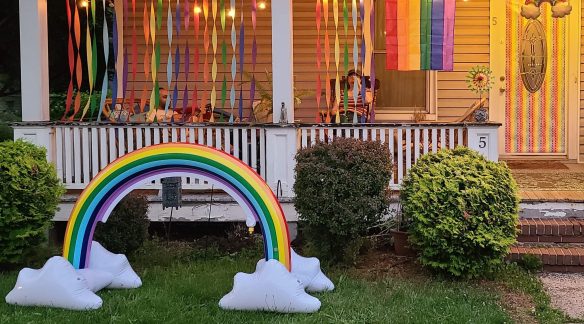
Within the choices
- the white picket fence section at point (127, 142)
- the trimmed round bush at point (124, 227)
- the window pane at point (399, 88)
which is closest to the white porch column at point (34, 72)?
the white picket fence section at point (127, 142)

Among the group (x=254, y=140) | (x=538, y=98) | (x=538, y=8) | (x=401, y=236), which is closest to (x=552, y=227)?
(x=401, y=236)

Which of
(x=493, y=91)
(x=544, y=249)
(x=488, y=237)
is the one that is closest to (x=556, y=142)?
(x=493, y=91)

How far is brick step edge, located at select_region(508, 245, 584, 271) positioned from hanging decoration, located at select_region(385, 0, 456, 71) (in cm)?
206

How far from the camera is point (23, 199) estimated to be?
20.8 ft

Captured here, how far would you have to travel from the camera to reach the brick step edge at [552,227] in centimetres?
677

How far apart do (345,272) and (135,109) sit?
13.8ft

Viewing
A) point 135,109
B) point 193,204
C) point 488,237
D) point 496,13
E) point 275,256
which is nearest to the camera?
point 275,256

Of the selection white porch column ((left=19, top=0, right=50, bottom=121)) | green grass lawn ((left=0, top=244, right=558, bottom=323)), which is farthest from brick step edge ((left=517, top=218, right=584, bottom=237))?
white porch column ((left=19, top=0, right=50, bottom=121))

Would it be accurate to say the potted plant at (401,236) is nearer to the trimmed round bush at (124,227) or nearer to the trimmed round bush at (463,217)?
the trimmed round bush at (463,217)

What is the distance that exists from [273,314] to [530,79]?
21.3 feet

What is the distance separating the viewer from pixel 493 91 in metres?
10.2

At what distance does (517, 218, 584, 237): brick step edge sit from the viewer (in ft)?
22.2

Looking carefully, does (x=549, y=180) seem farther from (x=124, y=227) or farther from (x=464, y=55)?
(x=124, y=227)

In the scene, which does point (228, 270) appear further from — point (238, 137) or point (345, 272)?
point (238, 137)
